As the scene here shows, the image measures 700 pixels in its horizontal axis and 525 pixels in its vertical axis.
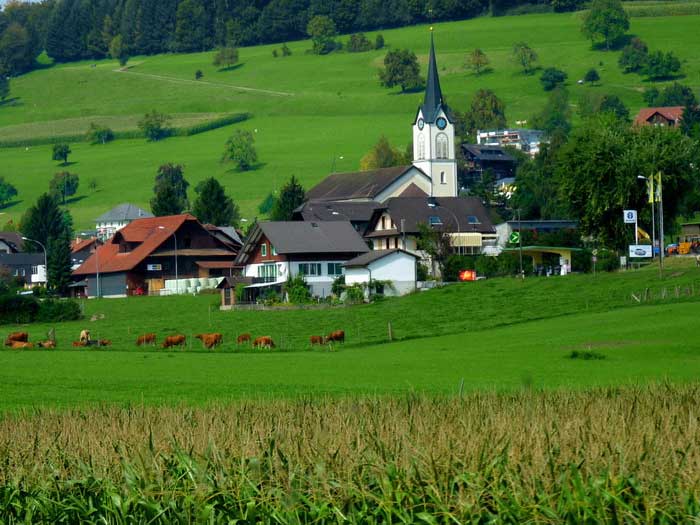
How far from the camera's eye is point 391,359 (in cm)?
4450

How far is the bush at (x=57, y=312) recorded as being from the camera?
265ft

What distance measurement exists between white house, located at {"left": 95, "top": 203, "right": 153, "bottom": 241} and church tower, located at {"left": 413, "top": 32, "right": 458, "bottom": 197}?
42.3 m

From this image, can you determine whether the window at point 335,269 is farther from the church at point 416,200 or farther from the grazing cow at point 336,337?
the grazing cow at point 336,337

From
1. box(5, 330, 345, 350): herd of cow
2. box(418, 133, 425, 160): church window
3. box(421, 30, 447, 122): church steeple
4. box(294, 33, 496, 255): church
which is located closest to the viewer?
box(5, 330, 345, 350): herd of cow

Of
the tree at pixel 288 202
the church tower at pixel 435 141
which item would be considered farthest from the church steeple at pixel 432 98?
the tree at pixel 288 202

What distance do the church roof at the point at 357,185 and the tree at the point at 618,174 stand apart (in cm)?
4431

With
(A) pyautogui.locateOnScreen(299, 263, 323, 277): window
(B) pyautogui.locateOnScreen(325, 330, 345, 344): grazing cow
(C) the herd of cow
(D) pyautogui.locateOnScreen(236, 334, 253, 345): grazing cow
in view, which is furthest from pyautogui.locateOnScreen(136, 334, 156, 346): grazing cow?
(A) pyautogui.locateOnScreen(299, 263, 323, 277): window

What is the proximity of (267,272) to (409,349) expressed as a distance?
5535cm

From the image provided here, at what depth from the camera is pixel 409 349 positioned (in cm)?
4997

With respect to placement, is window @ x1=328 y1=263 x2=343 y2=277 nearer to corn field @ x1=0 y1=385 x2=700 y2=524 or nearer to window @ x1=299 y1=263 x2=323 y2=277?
window @ x1=299 y1=263 x2=323 y2=277

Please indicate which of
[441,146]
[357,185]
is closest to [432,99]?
[441,146]

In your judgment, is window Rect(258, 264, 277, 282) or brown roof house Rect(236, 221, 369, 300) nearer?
brown roof house Rect(236, 221, 369, 300)

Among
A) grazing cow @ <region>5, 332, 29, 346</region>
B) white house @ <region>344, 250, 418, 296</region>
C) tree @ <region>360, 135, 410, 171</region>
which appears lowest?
grazing cow @ <region>5, 332, 29, 346</region>

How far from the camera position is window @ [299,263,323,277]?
10288 centimetres
